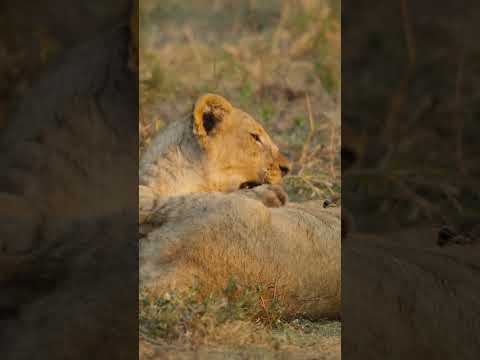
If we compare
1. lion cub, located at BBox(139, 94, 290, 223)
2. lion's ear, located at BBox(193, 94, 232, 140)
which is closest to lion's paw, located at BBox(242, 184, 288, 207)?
lion cub, located at BBox(139, 94, 290, 223)

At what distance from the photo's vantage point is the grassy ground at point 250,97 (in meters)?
1.40

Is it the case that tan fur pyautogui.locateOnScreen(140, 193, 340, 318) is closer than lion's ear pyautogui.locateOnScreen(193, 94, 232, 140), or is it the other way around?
tan fur pyautogui.locateOnScreen(140, 193, 340, 318)

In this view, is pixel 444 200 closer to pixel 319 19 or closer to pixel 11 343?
pixel 319 19

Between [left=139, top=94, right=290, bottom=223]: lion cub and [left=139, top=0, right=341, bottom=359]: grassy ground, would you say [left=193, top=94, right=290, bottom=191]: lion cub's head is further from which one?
[left=139, top=0, right=341, bottom=359]: grassy ground

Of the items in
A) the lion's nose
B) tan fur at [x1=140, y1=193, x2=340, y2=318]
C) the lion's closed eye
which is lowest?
tan fur at [x1=140, y1=193, x2=340, y2=318]

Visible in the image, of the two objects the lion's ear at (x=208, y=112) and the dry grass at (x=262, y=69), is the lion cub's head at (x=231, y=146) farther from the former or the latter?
the dry grass at (x=262, y=69)

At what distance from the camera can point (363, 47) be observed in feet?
12.8

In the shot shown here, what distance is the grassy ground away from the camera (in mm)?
1402

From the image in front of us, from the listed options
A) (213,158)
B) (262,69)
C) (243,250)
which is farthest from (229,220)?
(262,69)

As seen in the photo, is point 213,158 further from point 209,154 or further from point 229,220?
point 229,220

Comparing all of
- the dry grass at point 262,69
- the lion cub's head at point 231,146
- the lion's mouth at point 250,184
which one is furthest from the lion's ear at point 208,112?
the dry grass at point 262,69

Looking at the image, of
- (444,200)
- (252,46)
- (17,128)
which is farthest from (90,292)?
(444,200)

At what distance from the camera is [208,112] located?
5.23 ft

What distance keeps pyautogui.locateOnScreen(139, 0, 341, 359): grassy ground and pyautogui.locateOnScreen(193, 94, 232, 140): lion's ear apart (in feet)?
1.08
